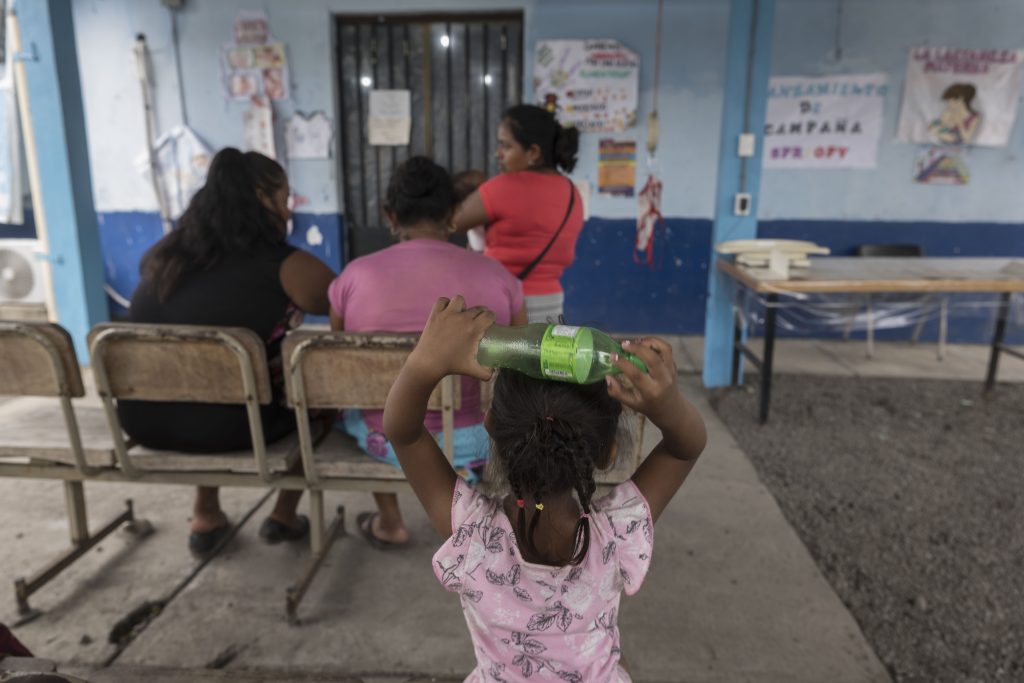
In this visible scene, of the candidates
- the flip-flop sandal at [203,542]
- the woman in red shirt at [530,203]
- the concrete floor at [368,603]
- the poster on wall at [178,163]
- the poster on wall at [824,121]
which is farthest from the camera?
the poster on wall at [178,163]

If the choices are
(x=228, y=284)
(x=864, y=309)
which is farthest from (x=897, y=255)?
(x=228, y=284)

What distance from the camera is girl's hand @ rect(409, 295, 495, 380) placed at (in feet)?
3.25

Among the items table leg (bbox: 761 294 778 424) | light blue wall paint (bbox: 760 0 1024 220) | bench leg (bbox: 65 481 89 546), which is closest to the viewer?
bench leg (bbox: 65 481 89 546)

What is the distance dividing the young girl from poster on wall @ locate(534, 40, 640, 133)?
4.43 metres

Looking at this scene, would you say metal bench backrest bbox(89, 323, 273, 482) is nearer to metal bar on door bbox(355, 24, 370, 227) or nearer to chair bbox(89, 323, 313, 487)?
chair bbox(89, 323, 313, 487)

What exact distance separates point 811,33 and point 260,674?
555 cm

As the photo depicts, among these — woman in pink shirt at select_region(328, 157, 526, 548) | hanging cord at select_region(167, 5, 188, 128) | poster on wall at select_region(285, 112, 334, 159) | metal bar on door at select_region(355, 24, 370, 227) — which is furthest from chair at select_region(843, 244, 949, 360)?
hanging cord at select_region(167, 5, 188, 128)

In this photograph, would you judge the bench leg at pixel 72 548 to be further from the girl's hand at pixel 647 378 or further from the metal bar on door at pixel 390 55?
the metal bar on door at pixel 390 55

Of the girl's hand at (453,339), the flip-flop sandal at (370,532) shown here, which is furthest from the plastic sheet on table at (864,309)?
the girl's hand at (453,339)

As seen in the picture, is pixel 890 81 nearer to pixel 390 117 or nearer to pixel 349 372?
pixel 390 117

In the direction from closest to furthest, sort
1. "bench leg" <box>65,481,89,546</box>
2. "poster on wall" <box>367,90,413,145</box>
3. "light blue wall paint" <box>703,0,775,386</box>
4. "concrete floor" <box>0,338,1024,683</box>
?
"concrete floor" <box>0,338,1024,683</box>
"bench leg" <box>65,481,89,546</box>
"light blue wall paint" <box>703,0,775,386</box>
"poster on wall" <box>367,90,413,145</box>

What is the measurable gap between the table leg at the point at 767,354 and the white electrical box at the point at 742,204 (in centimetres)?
69

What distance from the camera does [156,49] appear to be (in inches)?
217

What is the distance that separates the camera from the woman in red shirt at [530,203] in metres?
2.66
